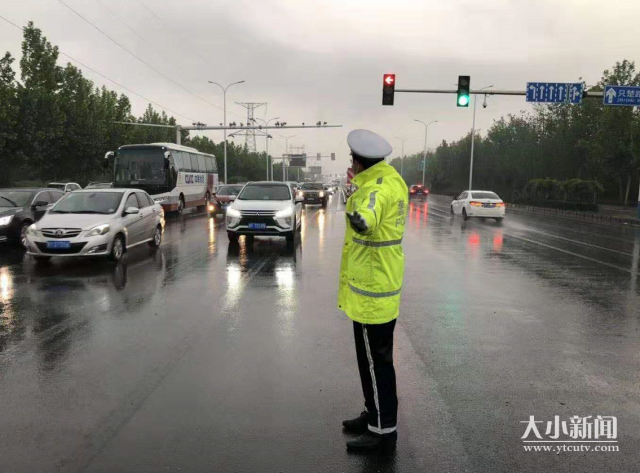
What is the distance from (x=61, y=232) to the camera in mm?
10695

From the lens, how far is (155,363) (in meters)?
5.26

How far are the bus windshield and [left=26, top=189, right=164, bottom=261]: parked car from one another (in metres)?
11.8

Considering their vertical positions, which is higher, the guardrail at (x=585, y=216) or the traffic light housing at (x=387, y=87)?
the traffic light housing at (x=387, y=87)

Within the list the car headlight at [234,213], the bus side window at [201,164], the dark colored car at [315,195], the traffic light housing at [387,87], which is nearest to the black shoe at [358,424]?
the car headlight at [234,213]

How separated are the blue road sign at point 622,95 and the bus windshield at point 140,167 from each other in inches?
797

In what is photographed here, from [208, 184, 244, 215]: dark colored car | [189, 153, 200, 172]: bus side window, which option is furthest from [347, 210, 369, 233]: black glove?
[189, 153, 200, 172]: bus side window

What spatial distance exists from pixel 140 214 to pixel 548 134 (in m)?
48.3

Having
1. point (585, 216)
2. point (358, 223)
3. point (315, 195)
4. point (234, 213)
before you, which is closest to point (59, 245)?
point (234, 213)

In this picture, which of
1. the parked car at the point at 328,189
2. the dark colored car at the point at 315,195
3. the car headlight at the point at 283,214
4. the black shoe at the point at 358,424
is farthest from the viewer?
the parked car at the point at 328,189

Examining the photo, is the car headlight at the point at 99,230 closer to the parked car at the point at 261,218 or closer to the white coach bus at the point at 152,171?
the parked car at the point at 261,218

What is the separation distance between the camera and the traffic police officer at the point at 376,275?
357 cm

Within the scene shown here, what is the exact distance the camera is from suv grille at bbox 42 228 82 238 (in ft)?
35.0

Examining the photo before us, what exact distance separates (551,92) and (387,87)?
293 inches

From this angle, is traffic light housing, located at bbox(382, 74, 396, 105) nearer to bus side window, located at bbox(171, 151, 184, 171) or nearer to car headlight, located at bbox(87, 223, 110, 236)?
bus side window, located at bbox(171, 151, 184, 171)
